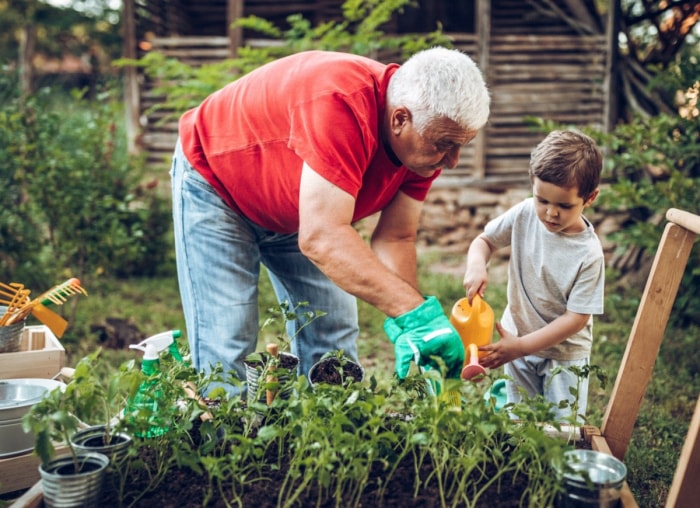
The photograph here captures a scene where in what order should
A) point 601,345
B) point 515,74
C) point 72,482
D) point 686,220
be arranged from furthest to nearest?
point 515,74, point 601,345, point 686,220, point 72,482

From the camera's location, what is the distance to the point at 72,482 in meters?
1.31

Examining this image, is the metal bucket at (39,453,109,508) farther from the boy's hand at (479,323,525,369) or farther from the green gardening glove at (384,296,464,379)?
the boy's hand at (479,323,525,369)

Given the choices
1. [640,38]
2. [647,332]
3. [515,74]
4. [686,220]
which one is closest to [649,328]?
[647,332]

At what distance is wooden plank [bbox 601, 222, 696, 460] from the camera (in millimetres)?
1735

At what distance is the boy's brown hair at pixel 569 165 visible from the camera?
2.11m

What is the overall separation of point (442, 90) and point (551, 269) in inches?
33.8

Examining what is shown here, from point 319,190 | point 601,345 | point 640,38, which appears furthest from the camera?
point 640,38

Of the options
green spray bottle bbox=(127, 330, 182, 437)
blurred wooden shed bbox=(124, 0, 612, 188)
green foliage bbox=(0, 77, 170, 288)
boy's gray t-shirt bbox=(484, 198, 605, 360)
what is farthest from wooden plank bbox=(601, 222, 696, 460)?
blurred wooden shed bbox=(124, 0, 612, 188)

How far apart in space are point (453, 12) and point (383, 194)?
20.6 feet

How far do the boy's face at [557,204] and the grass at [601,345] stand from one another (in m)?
1.00

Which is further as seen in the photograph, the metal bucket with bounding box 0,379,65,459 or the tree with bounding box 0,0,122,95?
the tree with bounding box 0,0,122,95

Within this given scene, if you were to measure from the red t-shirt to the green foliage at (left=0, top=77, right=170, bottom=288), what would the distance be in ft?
7.02

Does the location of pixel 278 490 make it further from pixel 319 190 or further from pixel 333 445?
pixel 319 190

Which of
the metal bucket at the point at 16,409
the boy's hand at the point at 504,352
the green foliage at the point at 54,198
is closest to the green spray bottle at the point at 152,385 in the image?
the metal bucket at the point at 16,409
